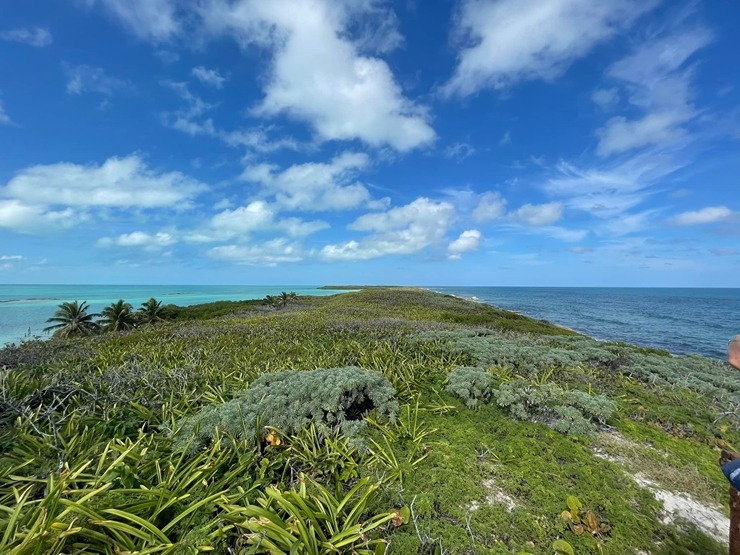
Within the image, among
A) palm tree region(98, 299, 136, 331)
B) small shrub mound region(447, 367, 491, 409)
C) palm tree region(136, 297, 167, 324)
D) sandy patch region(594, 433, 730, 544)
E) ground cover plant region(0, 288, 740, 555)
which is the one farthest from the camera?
palm tree region(136, 297, 167, 324)

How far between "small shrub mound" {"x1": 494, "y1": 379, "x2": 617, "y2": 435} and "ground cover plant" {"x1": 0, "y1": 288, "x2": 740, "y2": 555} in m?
0.03

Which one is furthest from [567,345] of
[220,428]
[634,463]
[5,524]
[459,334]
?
[5,524]

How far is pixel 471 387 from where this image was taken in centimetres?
634

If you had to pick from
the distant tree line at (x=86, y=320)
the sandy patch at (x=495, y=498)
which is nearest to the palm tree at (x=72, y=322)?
the distant tree line at (x=86, y=320)

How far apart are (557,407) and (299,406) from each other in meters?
4.20

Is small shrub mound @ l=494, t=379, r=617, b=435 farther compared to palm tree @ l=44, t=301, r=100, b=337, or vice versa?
palm tree @ l=44, t=301, r=100, b=337

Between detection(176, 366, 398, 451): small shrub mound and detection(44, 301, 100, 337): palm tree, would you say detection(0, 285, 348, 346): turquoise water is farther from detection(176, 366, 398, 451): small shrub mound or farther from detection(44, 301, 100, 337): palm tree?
detection(176, 366, 398, 451): small shrub mound

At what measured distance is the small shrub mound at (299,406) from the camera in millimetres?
4672

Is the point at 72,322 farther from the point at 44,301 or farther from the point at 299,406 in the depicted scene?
the point at 44,301

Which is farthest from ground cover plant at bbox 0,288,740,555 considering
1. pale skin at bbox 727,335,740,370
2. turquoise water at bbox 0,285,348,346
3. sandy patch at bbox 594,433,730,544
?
turquoise water at bbox 0,285,348,346

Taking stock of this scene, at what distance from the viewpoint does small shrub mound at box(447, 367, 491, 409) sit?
20.1 ft

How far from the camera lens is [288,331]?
14414 millimetres

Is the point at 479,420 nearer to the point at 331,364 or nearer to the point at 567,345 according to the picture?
the point at 331,364

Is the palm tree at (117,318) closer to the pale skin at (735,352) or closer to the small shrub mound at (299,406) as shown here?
the small shrub mound at (299,406)
